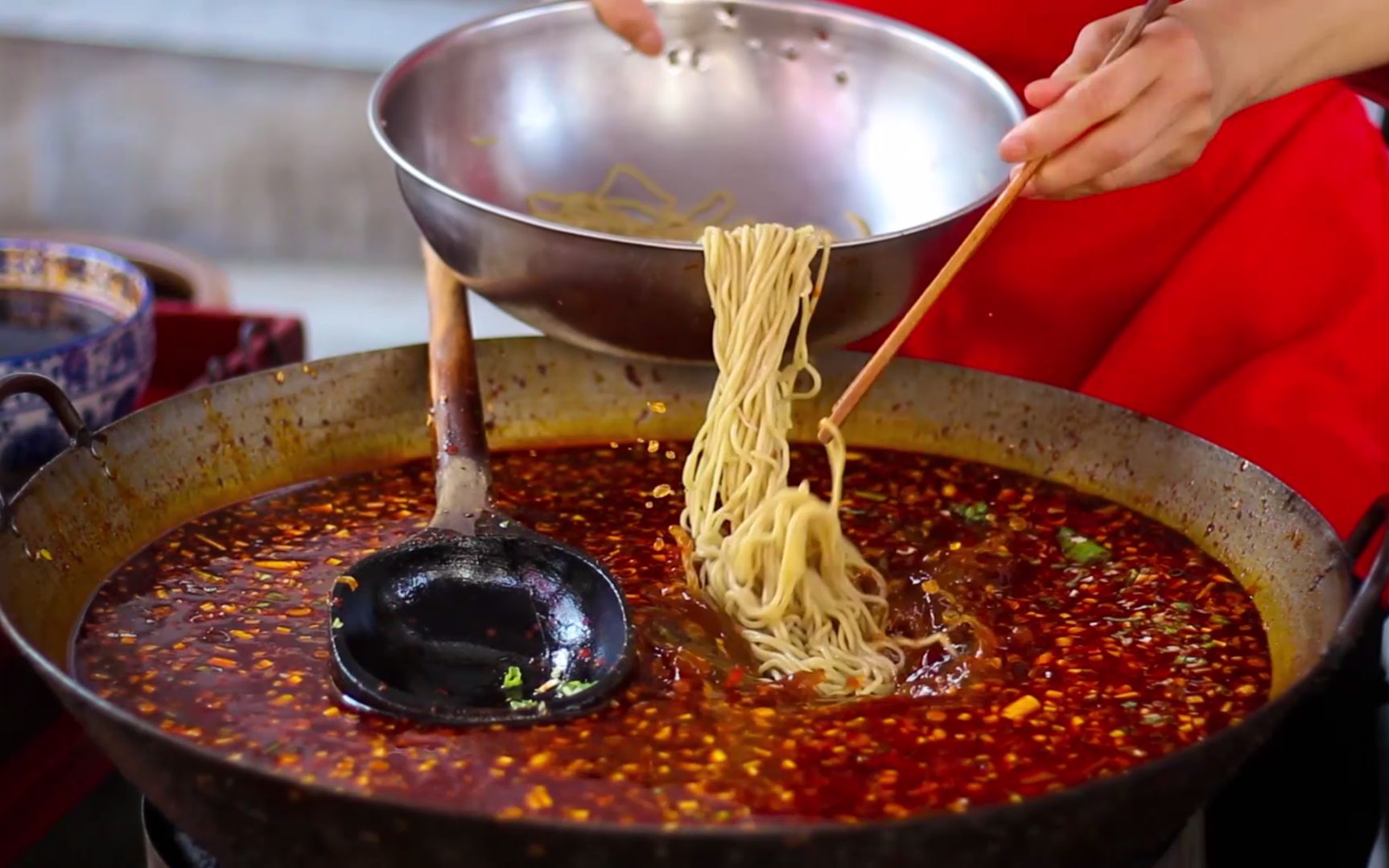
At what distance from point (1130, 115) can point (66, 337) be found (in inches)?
64.5

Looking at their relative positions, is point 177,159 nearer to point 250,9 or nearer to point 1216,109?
point 250,9

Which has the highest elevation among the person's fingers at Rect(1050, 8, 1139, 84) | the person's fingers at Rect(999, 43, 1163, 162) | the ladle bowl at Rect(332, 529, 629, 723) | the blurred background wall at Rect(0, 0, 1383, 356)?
the person's fingers at Rect(1050, 8, 1139, 84)

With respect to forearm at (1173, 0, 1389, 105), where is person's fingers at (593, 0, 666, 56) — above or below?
below

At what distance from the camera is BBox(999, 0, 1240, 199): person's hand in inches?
65.5

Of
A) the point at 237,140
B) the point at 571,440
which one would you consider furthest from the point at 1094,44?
the point at 237,140

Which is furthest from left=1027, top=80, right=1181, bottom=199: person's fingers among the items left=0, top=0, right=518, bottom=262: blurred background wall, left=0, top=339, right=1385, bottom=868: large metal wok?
left=0, top=0, right=518, bottom=262: blurred background wall

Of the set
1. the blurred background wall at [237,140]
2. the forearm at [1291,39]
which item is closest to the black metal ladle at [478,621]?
the forearm at [1291,39]

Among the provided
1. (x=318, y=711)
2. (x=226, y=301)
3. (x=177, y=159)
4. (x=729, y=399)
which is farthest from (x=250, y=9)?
(x=318, y=711)

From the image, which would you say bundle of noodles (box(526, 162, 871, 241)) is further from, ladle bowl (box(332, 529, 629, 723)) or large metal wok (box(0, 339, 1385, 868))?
ladle bowl (box(332, 529, 629, 723))

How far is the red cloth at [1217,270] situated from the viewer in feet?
7.16

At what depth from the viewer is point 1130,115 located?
5.60 ft

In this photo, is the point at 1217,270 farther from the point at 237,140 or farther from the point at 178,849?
the point at 237,140

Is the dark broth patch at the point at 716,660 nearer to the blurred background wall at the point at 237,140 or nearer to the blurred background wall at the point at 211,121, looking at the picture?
the blurred background wall at the point at 237,140

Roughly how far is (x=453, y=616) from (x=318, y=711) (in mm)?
220
